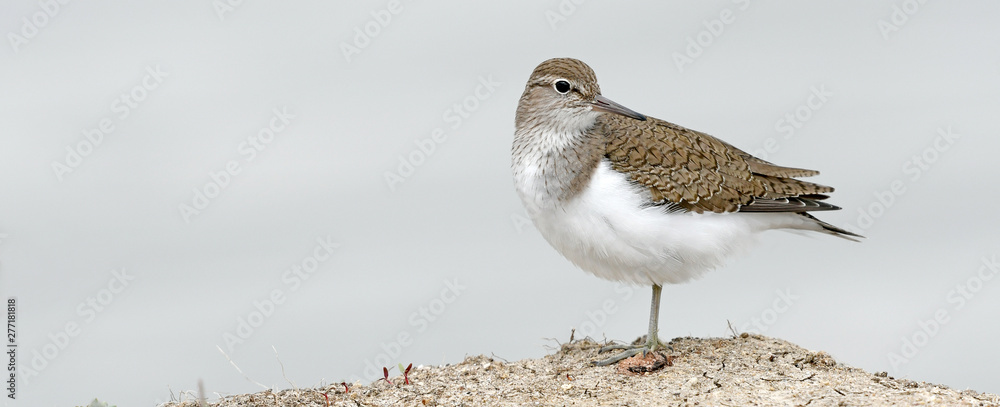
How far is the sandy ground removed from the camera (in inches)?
282

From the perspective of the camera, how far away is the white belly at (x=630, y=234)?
784 cm

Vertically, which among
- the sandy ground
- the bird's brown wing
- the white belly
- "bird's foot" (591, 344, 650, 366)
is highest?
the bird's brown wing

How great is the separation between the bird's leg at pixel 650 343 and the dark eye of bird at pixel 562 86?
2.10 meters

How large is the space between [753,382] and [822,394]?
589 mm

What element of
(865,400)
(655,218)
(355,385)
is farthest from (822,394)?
(355,385)

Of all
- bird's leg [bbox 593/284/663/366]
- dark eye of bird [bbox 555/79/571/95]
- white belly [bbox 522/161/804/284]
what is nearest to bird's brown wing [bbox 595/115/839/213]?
white belly [bbox 522/161/804/284]

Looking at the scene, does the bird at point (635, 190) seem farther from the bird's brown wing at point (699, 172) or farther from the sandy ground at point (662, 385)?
the sandy ground at point (662, 385)

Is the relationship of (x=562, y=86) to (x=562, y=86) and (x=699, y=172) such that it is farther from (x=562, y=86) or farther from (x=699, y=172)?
(x=699, y=172)

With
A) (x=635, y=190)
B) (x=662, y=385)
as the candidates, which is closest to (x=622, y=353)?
(x=662, y=385)

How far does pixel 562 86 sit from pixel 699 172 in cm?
156

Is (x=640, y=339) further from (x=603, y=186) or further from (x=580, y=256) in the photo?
(x=603, y=186)

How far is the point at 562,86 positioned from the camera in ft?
28.3

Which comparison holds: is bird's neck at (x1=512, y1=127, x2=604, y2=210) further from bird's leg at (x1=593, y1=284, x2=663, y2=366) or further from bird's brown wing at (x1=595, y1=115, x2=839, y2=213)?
bird's leg at (x1=593, y1=284, x2=663, y2=366)

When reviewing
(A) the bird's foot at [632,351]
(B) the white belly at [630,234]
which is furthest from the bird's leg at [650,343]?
(B) the white belly at [630,234]
